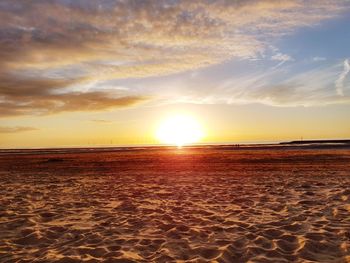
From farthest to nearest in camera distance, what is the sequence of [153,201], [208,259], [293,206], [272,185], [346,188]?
[272,185]
[346,188]
[153,201]
[293,206]
[208,259]

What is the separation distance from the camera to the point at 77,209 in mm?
9344

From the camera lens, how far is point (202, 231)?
22.8 ft

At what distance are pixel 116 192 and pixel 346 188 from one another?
813cm

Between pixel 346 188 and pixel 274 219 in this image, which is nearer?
pixel 274 219

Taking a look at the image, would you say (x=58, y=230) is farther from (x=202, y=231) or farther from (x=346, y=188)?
(x=346, y=188)

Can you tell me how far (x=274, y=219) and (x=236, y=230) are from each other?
1291mm

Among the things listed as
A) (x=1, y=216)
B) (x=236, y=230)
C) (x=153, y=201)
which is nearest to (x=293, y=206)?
(x=236, y=230)

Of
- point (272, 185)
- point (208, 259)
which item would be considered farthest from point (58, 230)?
point (272, 185)

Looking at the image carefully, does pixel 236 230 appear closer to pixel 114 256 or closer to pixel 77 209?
pixel 114 256

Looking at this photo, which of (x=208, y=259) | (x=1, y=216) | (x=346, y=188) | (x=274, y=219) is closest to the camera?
(x=208, y=259)

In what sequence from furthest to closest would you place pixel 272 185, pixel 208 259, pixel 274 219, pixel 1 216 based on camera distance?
pixel 272 185 < pixel 1 216 < pixel 274 219 < pixel 208 259

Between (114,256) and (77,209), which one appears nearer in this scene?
(114,256)

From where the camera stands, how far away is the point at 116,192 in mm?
12031

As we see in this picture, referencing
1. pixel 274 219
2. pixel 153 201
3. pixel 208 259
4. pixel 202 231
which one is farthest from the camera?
pixel 153 201
